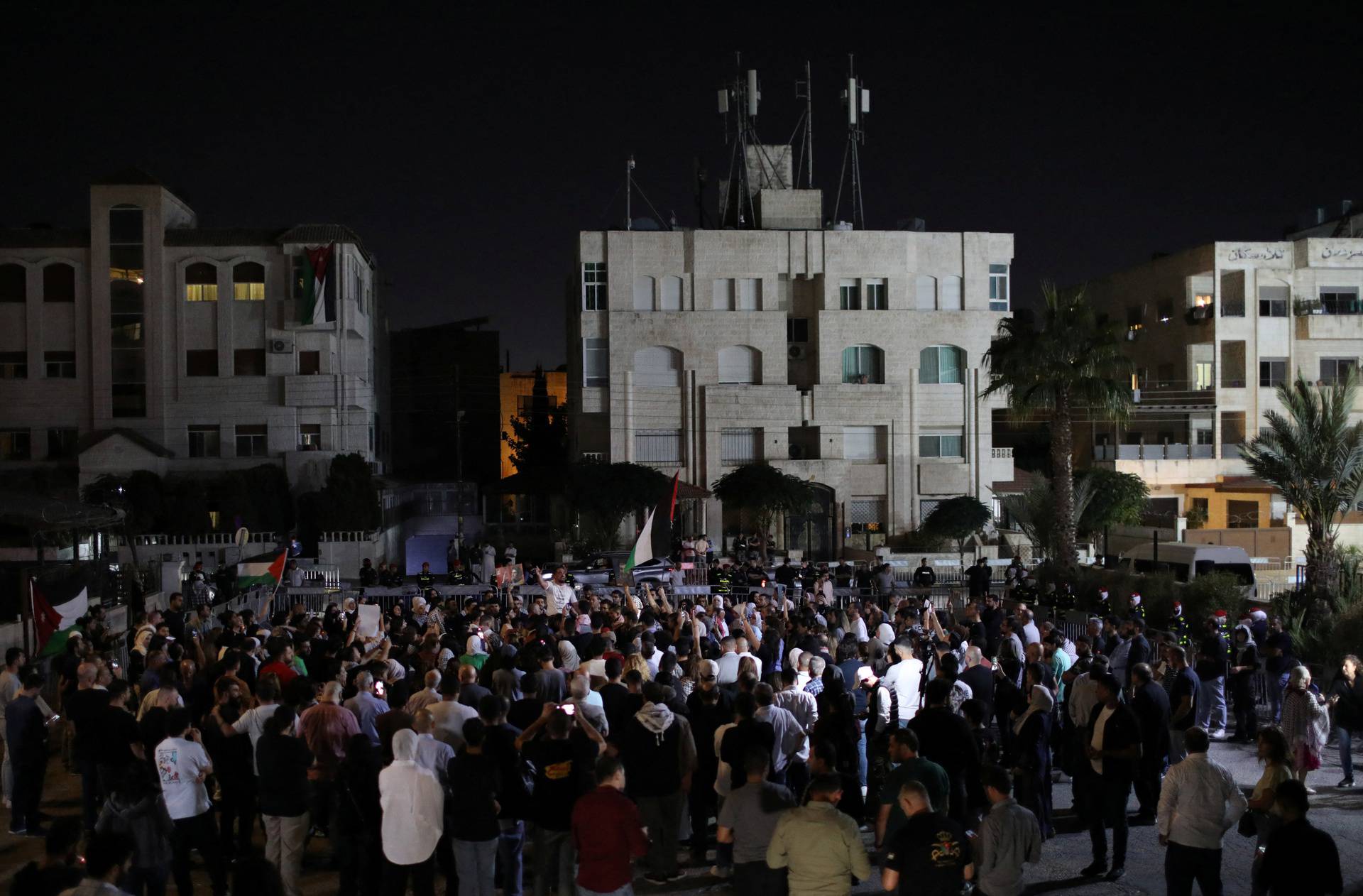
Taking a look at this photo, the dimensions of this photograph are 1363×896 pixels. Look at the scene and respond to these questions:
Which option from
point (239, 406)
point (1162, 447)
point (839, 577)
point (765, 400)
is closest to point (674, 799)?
point (839, 577)

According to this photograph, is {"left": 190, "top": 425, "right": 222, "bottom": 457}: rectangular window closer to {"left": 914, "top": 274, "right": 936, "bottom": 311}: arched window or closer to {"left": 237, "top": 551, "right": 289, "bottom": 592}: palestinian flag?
{"left": 237, "top": 551, "right": 289, "bottom": 592}: palestinian flag

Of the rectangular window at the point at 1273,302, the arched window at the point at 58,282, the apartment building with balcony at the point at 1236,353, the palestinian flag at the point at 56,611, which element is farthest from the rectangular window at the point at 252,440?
the rectangular window at the point at 1273,302

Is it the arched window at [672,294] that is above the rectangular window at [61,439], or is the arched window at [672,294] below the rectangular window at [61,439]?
above

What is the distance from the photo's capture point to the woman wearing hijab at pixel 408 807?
721cm

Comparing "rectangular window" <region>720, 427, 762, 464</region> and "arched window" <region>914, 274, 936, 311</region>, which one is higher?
"arched window" <region>914, 274, 936, 311</region>

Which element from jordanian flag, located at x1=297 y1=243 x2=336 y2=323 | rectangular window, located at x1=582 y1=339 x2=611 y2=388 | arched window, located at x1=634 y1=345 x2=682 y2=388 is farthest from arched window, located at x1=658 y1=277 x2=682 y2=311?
jordanian flag, located at x1=297 y1=243 x2=336 y2=323

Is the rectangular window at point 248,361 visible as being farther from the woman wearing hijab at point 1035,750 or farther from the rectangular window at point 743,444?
the woman wearing hijab at point 1035,750

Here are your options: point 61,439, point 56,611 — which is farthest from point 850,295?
point 56,611

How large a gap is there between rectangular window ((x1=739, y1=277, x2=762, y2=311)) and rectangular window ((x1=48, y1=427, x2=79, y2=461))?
2572 centimetres

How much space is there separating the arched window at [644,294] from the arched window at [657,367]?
162 cm

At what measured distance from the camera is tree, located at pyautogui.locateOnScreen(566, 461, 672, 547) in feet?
Answer: 127

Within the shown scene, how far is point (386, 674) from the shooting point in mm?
10461

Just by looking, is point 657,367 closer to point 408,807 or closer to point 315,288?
point 315,288

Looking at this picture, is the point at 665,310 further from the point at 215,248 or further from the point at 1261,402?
the point at 1261,402
